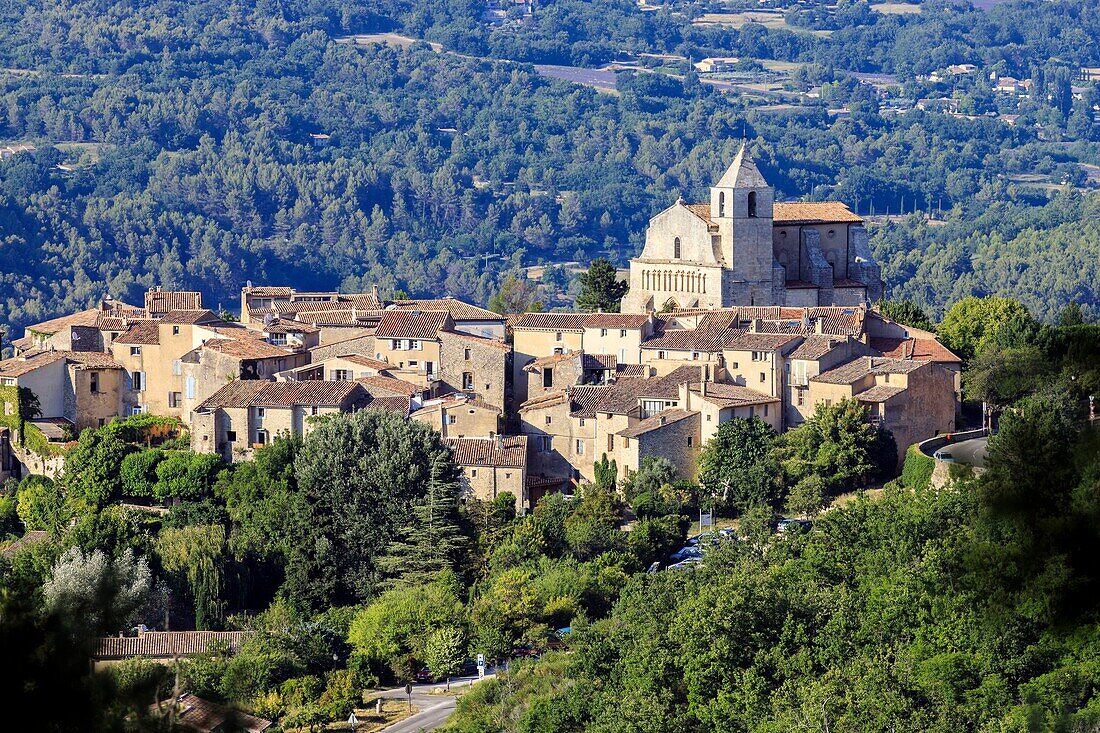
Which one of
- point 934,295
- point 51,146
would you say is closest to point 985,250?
point 934,295

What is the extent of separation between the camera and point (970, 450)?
34.9 metres

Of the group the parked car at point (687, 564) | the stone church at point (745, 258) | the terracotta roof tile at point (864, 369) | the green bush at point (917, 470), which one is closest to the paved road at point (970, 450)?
the green bush at point (917, 470)

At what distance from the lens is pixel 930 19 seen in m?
192

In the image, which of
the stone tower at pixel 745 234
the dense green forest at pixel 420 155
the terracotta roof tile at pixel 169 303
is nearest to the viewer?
the terracotta roof tile at pixel 169 303

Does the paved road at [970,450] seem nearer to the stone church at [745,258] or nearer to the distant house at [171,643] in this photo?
the distant house at [171,643]

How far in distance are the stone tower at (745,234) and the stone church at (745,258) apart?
0.07ft

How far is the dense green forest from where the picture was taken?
354 feet

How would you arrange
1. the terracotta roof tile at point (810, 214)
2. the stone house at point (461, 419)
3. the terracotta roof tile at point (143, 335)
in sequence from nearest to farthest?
the stone house at point (461, 419), the terracotta roof tile at point (143, 335), the terracotta roof tile at point (810, 214)

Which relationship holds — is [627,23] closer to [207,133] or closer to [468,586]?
[207,133]

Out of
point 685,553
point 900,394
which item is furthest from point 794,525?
point 900,394

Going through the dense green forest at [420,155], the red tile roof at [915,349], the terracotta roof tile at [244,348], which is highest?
the terracotta roof tile at [244,348]

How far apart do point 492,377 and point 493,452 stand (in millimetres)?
2810

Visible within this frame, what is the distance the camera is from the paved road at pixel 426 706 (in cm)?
2975

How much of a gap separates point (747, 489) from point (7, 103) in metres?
101
